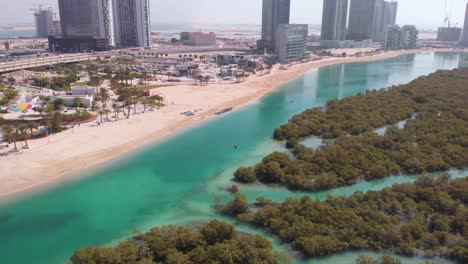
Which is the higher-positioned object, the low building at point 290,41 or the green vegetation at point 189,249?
the low building at point 290,41

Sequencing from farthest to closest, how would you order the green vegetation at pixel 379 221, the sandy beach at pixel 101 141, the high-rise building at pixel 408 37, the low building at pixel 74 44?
the high-rise building at pixel 408 37 → the low building at pixel 74 44 → the sandy beach at pixel 101 141 → the green vegetation at pixel 379 221

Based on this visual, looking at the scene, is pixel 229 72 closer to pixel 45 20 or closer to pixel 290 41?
pixel 290 41

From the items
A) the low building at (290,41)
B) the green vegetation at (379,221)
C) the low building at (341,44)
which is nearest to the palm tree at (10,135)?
the green vegetation at (379,221)

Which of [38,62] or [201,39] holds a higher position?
[201,39]

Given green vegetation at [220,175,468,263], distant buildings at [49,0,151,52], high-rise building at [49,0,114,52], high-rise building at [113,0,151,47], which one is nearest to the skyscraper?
high-rise building at [113,0,151,47]

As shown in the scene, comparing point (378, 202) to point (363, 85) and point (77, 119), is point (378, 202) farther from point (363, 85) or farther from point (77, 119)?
point (363, 85)

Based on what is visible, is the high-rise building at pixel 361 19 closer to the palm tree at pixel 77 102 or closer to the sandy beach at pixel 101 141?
the sandy beach at pixel 101 141

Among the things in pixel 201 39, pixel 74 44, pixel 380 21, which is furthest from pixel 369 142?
pixel 380 21
